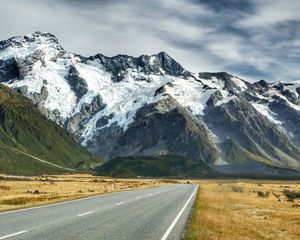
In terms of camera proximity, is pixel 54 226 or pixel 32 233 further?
pixel 54 226

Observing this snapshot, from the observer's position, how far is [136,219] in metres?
31.0

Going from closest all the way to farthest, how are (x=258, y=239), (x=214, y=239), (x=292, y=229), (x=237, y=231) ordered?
(x=214, y=239) < (x=258, y=239) < (x=237, y=231) < (x=292, y=229)

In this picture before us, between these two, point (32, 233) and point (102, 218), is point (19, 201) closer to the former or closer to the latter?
point (102, 218)

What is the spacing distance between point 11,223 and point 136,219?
7917mm

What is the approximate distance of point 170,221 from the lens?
31312mm

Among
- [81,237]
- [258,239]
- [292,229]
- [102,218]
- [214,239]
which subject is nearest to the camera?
[81,237]

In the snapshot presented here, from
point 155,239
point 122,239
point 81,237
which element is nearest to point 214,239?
point 155,239

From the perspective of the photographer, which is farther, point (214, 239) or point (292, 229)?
point (292, 229)

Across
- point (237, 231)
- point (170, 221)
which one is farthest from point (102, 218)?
point (237, 231)

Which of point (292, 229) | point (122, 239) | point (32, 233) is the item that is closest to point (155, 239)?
point (122, 239)

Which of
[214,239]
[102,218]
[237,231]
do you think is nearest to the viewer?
[214,239]

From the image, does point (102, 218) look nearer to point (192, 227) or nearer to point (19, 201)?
point (192, 227)

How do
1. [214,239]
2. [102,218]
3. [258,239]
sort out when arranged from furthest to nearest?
[102,218] → [258,239] → [214,239]

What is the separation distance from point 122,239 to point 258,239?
7.92 m
